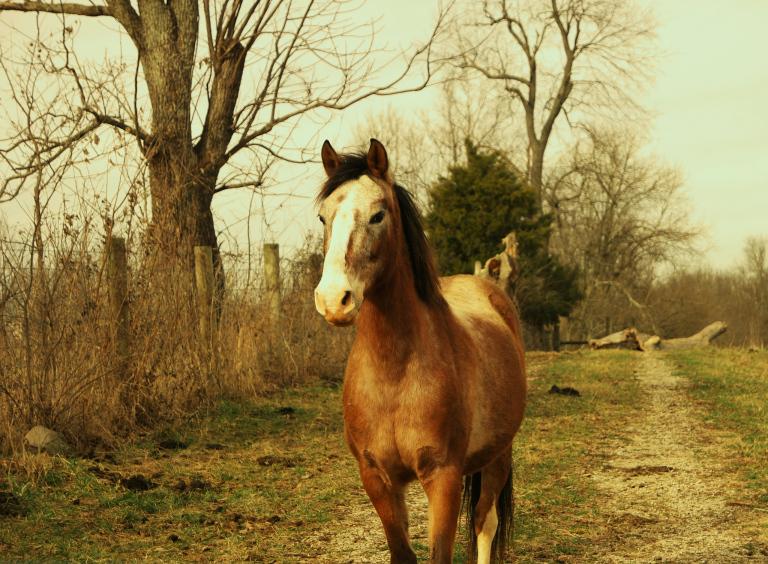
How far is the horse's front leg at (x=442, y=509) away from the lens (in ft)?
10.6

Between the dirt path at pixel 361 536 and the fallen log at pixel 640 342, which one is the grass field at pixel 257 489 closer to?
the dirt path at pixel 361 536

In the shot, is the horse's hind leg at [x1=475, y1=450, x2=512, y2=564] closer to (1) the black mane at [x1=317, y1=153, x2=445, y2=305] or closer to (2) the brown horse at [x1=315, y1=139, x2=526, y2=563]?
(2) the brown horse at [x1=315, y1=139, x2=526, y2=563]

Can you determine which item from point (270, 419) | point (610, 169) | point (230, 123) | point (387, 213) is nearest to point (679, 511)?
point (387, 213)

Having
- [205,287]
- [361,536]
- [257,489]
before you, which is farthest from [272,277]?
[361,536]

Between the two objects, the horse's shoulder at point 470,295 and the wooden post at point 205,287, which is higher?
the wooden post at point 205,287

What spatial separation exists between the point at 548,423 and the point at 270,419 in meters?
3.17

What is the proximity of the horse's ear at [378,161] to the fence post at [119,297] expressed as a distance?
5.02 m

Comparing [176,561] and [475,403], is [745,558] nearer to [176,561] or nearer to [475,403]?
[475,403]

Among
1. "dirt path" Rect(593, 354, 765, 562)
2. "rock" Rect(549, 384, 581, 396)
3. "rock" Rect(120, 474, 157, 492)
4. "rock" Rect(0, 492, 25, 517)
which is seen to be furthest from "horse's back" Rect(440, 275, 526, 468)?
"rock" Rect(549, 384, 581, 396)

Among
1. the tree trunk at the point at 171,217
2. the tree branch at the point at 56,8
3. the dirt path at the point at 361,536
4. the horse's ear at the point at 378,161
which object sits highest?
the tree branch at the point at 56,8

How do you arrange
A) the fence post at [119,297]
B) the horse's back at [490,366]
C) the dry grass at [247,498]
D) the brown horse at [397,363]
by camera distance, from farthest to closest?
the fence post at [119,297] < the dry grass at [247,498] < the horse's back at [490,366] < the brown horse at [397,363]

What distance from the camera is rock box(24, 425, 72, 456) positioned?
680 centimetres

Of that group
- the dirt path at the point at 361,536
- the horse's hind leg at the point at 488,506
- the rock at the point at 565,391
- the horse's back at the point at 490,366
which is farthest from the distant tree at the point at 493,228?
the horse's hind leg at the point at 488,506

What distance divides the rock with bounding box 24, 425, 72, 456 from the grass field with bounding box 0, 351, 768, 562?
0.66ft
